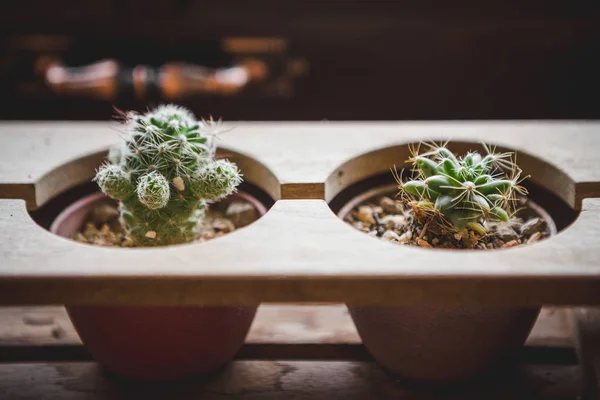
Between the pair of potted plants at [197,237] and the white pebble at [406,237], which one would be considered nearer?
the pair of potted plants at [197,237]

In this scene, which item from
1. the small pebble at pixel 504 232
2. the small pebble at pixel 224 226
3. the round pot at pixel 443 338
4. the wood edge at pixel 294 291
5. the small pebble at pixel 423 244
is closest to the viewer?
the wood edge at pixel 294 291

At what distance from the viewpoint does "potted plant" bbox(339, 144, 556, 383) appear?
1258 mm

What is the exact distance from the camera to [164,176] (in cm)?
133

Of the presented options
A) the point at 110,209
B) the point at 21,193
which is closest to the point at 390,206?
the point at 110,209

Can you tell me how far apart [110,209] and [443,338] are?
90cm

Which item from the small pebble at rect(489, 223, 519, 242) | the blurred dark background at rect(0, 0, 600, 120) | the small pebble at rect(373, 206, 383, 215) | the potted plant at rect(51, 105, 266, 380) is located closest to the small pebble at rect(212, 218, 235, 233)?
the potted plant at rect(51, 105, 266, 380)

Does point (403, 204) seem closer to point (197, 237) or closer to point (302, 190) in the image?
point (302, 190)

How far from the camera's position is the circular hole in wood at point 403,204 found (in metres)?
1.43

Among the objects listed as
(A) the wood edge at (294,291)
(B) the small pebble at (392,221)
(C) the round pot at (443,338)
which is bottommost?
(C) the round pot at (443,338)

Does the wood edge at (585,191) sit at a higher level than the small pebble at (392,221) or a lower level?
higher

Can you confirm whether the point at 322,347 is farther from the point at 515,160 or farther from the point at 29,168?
the point at 29,168

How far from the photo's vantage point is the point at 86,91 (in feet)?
8.95

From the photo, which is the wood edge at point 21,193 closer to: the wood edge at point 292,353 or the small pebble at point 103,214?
the small pebble at point 103,214

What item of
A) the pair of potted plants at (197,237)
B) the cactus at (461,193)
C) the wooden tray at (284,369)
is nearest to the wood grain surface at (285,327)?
the wooden tray at (284,369)
